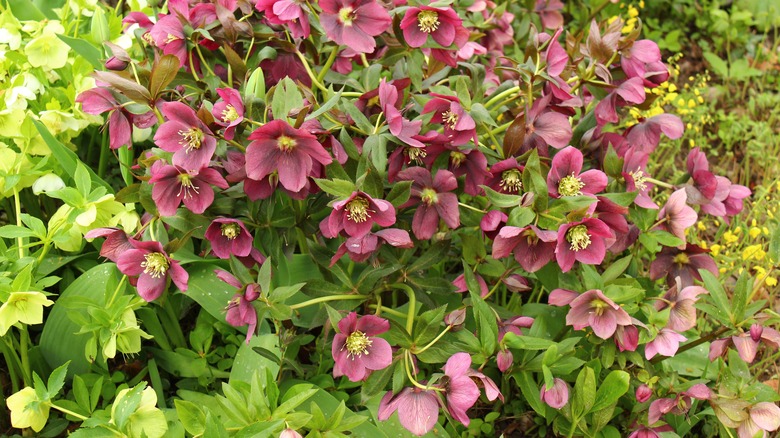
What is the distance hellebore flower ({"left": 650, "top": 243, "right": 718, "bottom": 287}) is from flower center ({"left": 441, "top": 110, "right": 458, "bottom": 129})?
55cm

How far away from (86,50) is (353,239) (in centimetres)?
79

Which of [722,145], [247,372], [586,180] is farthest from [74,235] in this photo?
[722,145]

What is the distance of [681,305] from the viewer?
4.79 ft

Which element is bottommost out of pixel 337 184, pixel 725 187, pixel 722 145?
pixel 722 145

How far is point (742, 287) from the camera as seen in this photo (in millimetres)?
1395

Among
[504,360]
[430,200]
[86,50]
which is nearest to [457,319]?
[504,360]

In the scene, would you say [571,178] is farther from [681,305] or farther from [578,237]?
[681,305]

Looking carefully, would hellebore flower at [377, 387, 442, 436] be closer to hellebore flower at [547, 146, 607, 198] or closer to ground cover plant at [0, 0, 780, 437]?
ground cover plant at [0, 0, 780, 437]

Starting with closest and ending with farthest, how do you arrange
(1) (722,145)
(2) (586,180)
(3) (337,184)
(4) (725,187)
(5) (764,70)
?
(3) (337,184), (2) (586,180), (4) (725,187), (1) (722,145), (5) (764,70)

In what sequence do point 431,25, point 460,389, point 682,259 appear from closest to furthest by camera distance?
point 460,389, point 431,25, point 682,259

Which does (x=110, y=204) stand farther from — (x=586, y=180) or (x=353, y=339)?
(x=586, y=180)

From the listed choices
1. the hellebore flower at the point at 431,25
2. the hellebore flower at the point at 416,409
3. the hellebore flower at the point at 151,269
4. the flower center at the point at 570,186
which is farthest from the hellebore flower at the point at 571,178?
the hellebore flower at the point at 151,269

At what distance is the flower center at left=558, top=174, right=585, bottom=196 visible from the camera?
135 cm

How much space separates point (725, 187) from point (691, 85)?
1.38 meters
